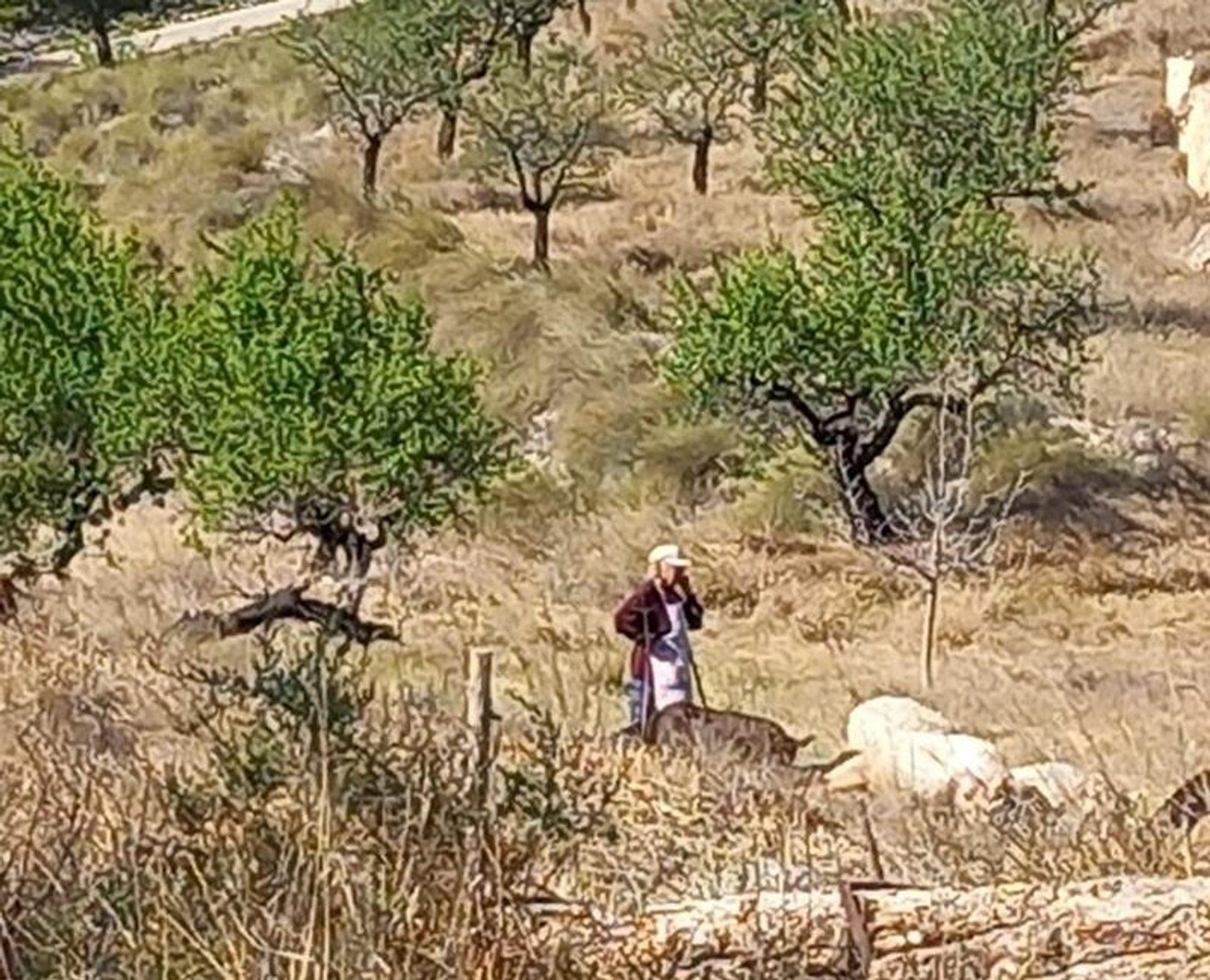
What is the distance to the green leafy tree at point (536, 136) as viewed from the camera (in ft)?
115

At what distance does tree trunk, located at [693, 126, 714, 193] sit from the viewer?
3781cm

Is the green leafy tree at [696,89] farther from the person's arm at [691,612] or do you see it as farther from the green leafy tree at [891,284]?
the person's arm at [691,612]

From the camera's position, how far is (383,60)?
129 feet

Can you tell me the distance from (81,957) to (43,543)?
18.4 metres

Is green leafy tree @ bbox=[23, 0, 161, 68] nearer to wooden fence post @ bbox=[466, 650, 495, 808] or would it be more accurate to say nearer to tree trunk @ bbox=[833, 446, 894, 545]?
tree trunk @ bbox=[833, 446, 894, 545]

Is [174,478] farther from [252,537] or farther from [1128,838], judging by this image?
[1128,838]

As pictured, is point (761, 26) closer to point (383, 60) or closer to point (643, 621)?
point (383, 60)

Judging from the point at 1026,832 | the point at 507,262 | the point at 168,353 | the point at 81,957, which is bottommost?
the point at 507,262

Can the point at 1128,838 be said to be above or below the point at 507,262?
above

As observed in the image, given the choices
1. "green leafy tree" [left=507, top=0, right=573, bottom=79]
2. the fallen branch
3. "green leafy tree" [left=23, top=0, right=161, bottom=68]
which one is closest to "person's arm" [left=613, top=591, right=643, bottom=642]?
the fallen branch

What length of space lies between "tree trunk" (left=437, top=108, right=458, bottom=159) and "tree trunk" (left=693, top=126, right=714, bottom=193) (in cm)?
484

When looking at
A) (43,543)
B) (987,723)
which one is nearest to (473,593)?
(43,543)

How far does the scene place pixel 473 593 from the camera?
20125mm

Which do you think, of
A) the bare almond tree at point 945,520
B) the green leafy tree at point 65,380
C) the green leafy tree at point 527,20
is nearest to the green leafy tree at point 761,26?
the green leafy tree at point 527,20
